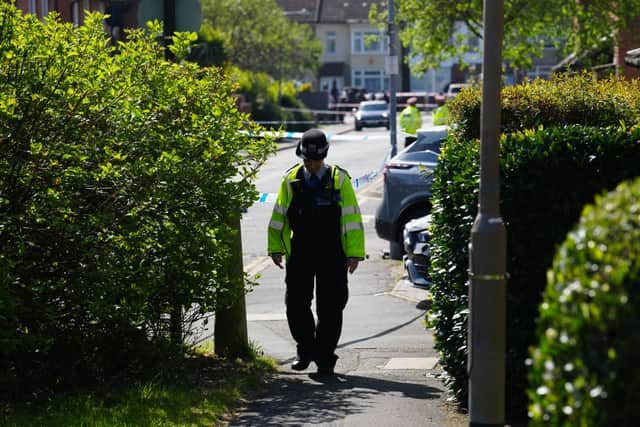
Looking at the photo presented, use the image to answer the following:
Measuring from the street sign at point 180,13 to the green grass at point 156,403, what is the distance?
2.96m

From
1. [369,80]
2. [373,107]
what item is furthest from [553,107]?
[369,80]

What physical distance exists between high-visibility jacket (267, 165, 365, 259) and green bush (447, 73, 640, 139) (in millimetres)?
1419

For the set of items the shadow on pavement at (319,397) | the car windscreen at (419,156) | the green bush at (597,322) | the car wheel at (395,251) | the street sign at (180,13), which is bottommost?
the car wheel at (395,251)

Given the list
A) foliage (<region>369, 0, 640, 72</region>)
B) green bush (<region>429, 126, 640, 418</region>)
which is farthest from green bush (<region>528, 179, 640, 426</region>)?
foliage (<region>369, 0, 640, 72</region>)

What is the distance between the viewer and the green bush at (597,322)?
3059mm

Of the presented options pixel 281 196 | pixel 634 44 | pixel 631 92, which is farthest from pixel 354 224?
pixel 634 44

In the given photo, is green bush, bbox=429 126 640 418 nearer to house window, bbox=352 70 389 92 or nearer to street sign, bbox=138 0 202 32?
street sign, bbox=138 0 202 32

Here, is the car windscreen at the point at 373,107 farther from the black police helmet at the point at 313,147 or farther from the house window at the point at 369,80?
the black police helmet at the point at 313,147

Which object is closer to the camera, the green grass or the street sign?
the green grass

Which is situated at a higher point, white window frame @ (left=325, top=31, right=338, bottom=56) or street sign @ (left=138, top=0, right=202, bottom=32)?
white window frame @ (left=325, top=31, right=338, bottom=56)

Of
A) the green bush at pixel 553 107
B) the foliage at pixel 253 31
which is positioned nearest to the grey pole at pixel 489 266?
the green bush at pixel 553 107

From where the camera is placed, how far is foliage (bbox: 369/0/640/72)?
86.3ft

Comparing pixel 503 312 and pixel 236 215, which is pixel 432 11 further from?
pixel 503 312

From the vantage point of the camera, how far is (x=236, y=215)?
8680mm
